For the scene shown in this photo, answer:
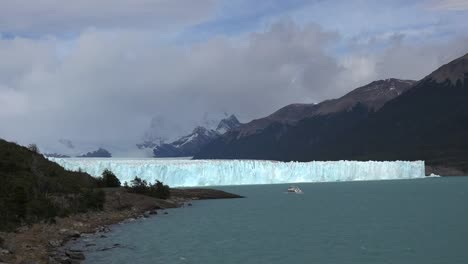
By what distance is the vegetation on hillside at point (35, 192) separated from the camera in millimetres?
35188

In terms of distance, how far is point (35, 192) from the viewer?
131ft

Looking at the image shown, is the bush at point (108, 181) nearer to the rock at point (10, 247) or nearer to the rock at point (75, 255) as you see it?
the rock at point (10, 247)

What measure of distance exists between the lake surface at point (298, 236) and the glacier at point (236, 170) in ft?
103

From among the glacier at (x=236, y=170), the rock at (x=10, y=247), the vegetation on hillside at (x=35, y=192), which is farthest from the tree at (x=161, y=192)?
the rock at (x=10, y=247)

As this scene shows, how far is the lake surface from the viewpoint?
26.8 meters

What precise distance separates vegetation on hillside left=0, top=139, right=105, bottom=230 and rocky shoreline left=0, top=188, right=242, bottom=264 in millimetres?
906

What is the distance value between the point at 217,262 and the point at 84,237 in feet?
37.3

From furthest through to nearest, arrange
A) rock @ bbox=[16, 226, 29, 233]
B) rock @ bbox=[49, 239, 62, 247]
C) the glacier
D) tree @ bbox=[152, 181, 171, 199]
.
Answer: the glacier → tree @ bbox=[152, 181, 171, 199] → rock @ bbox=[16, 226, 29, 233] → rock @ bbox=[49, 239, 62, 247]

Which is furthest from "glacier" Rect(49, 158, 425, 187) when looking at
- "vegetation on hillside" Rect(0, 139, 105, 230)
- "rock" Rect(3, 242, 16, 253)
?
"rock" Rect(3, 242, 16, 253)

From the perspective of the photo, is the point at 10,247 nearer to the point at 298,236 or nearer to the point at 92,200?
the point at 298,236

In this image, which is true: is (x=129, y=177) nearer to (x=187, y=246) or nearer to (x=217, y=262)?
(x=187, y=246)

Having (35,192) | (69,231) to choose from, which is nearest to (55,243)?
(69,231)

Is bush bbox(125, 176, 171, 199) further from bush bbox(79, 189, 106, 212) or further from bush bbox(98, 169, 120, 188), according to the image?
bush bbox(79, 189, 106, 212)

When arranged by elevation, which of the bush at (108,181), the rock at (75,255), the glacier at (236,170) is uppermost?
the glacier at (236,170)
